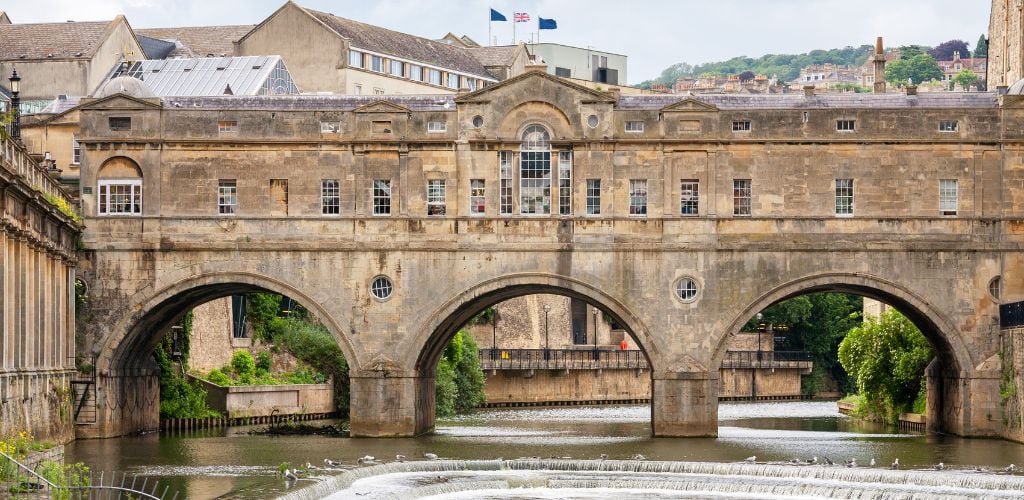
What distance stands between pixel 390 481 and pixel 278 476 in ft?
9.64

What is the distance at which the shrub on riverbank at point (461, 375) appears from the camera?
8119 cm

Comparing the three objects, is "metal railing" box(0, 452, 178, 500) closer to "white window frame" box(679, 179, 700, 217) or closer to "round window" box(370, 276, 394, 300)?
"round window" box(370, 276, 394, 300)

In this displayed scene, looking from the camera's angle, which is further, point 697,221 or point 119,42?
point 119,42

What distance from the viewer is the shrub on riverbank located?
81.2 meters

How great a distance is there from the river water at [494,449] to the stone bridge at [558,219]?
7.38 feet

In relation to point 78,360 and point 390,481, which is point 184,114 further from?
point 390,481

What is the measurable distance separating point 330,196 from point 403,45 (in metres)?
41.5

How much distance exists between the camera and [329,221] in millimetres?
61938

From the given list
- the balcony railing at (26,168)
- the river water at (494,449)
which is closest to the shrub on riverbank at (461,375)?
the river water at (494,449)

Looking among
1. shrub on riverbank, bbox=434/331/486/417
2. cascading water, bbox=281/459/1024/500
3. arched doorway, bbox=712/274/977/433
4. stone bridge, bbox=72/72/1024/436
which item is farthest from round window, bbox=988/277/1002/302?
shrub on riverbank, bbox=434/331/486/417

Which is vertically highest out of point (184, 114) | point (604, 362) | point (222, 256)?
point (184, 114)

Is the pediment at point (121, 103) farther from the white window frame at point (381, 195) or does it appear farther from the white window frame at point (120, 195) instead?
the white window frame at point (381, 195)

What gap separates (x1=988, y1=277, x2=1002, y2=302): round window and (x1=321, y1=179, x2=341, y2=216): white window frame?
70.2 ft

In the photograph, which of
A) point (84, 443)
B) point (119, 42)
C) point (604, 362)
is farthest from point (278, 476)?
point (604, 362)
